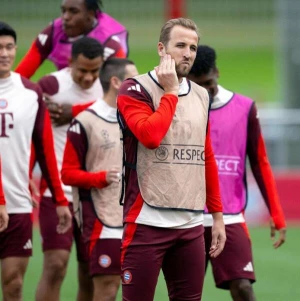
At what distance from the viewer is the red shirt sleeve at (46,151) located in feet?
25.9

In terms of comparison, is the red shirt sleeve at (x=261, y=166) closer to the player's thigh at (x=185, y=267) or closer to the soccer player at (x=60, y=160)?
the soccer player at (x=60, y=160)

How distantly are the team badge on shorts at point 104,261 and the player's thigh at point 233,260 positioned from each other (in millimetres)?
730

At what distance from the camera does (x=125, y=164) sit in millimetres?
6324

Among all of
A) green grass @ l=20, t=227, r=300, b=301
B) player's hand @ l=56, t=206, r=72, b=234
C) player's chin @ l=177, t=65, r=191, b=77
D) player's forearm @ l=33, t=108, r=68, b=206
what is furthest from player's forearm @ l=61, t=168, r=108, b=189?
green grass @ l=20, t=227, r=300, b=301

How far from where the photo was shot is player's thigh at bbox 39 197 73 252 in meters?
8.65

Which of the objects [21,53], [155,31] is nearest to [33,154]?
[21,53]

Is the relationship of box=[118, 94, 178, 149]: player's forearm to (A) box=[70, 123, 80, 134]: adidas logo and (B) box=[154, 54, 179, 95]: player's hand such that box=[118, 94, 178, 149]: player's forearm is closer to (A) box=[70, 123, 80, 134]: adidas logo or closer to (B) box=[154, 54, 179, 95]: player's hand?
(B) box=[154, 54, 179, 95]: player's hand

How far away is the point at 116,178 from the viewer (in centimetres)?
756

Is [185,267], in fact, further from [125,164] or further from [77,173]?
[77,173]

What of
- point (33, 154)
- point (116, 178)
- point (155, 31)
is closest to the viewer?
point (116, 178)

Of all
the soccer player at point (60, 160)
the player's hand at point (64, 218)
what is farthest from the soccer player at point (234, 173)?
the soccer player at point (60, 160)

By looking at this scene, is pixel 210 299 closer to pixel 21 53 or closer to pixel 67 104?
pixel 67 104

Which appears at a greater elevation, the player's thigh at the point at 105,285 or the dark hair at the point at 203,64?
the dark hair at the point at 203,64

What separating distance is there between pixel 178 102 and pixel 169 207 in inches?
23.5
